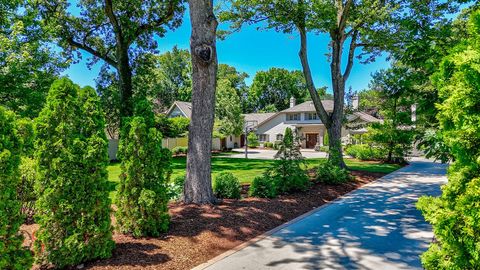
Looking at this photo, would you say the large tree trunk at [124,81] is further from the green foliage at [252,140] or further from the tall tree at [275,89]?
the tall tree at [275,89]

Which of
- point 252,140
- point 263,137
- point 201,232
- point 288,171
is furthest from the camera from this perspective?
point 263,137

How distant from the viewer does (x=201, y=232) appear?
5.39 metres

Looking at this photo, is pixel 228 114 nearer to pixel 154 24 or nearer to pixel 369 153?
pixel 154 24

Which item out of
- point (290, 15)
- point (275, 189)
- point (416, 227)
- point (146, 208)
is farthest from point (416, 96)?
point (290, 15)

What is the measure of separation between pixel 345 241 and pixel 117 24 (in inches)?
675

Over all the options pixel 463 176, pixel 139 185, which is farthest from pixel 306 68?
pixel 463 176

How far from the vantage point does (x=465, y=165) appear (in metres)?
2.82

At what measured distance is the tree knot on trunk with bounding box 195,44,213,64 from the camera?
6.71 metres

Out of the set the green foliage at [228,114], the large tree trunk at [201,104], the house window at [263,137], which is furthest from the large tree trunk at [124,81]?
the house window at [263,137]

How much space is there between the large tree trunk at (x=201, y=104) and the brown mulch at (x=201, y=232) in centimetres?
48

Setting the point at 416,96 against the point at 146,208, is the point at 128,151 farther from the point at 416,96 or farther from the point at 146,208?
the point at 416,96

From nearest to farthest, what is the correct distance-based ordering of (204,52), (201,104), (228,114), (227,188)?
1. (204,52)
2. (201,104)
3. (227,188)
4. (228,114)

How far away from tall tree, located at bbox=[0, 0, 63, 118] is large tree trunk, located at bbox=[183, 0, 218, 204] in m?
8.07

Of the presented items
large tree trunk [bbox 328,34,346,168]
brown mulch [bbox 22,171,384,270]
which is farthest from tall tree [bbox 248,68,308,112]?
brown mulch [bbox 22,171,384,270]
